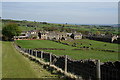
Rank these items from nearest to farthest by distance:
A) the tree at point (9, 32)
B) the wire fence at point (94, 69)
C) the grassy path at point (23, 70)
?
the wire fence at point (94, 69)
the grassy path at point (23, 70)
the tree at point (9, 32)

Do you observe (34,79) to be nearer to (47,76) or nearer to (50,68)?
(47,76)

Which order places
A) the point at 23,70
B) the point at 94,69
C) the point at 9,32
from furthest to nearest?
the point at 9,32, the point at 23,70, the point at 94,69

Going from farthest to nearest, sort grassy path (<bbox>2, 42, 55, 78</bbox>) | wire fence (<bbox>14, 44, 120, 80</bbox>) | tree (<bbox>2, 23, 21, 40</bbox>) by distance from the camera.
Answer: tree (<bbox>2, 23, 21, 40</bbox>) < grassy path (<bbox>2, 42, 55, 78</bbox>) < wire fence (<bbox>14, 44, 120, 80</bbox>)

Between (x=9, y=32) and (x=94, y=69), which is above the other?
(x=9, y=32)

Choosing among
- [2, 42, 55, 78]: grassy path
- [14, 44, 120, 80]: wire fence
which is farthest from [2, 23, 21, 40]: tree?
[14, 44, 120, 80]: wire fence

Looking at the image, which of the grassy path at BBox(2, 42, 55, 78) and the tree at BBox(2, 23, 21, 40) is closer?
the grassy path at BBox(2, 42, 55, 78)

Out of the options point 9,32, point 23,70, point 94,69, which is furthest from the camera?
point 9,32

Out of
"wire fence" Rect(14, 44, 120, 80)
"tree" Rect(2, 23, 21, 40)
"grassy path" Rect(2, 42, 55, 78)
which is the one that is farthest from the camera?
"tree" Rect(2, 23, 21, 40)

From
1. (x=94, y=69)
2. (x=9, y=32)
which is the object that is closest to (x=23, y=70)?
(x=94, y=69)

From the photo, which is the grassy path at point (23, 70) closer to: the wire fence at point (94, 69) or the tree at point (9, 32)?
the wire fence at point (94, 69)

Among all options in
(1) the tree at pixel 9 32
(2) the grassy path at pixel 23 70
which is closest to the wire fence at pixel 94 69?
(2) the grassy path at pixel 23 70

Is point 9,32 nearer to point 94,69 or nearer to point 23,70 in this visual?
point 23,70

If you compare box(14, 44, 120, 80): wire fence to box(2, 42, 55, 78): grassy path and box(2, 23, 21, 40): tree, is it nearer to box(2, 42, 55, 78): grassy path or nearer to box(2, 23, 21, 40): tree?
box(2, 42, 55, 78): grassy path

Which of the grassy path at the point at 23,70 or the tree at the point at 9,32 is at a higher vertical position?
the tree at the point at 9,32
